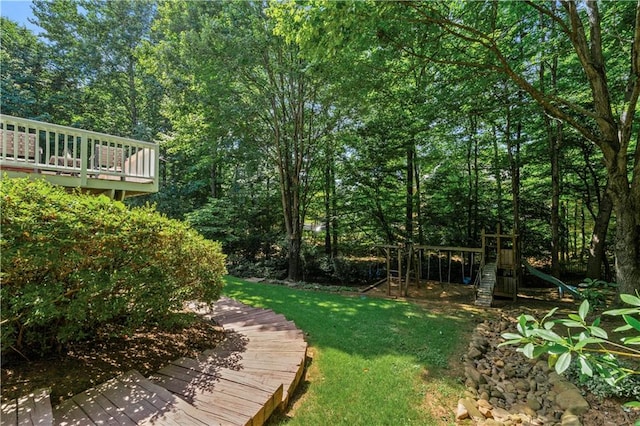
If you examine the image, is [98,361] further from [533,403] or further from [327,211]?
[327,211]

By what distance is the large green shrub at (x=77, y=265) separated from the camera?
7.52 ft

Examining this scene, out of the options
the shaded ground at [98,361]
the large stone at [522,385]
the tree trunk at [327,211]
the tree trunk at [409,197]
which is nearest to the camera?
the shaded ground at [98,361]

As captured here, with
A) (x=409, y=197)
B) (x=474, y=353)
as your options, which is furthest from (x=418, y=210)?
(x=474, y=353)

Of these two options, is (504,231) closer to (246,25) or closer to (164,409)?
(246,25)

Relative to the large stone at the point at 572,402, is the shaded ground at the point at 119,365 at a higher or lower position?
higher

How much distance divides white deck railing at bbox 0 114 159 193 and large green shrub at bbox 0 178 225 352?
2164 millimetres

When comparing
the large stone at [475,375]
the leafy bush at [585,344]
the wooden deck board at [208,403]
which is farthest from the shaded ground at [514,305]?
the leafy bush at [585,344]

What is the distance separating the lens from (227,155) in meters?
10.1

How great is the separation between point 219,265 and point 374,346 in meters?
2.41

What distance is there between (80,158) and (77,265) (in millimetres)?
3032

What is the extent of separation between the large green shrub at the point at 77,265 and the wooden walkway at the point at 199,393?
55cm

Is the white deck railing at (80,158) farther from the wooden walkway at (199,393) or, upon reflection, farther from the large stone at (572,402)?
the large stone at (572,402)

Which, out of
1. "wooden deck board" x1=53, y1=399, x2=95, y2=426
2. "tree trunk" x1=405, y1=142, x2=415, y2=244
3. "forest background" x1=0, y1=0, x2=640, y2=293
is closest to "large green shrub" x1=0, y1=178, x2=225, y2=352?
"wooden deck board" x1=53, y1=399, x2=95, y2=426

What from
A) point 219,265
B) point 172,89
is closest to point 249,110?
point 172,89
